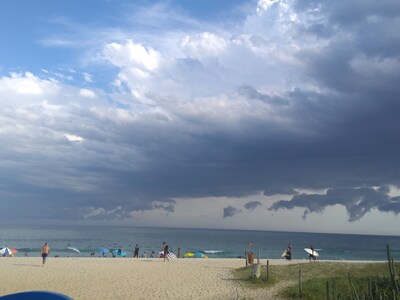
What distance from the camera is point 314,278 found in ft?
64.8

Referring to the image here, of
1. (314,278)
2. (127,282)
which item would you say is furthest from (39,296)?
(314,278)

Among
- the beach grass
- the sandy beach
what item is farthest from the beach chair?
the sandy beach

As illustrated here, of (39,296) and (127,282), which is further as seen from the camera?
(127,282)

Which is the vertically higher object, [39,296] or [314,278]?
[39,296]

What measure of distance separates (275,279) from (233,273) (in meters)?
4.22

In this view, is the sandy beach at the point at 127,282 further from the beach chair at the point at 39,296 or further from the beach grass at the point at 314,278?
the beach chair at the point at 39,296

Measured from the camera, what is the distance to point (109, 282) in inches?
812

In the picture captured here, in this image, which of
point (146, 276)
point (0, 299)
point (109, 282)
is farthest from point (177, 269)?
point (0, 299)

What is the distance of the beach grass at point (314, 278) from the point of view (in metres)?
16.2

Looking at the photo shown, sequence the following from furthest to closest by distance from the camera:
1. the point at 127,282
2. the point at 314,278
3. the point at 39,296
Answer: the point at 127,282 < the point at 314,278 < the point at 39,296

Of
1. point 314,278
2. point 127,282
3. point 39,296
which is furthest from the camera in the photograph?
point 127,282

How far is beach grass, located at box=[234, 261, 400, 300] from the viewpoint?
53.1 ft

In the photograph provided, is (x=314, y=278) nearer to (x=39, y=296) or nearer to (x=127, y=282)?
(x=127, y=282)

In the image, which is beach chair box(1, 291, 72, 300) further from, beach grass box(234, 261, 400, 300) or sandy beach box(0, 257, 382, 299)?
sandy beach box(0, 257, 382, 299)
